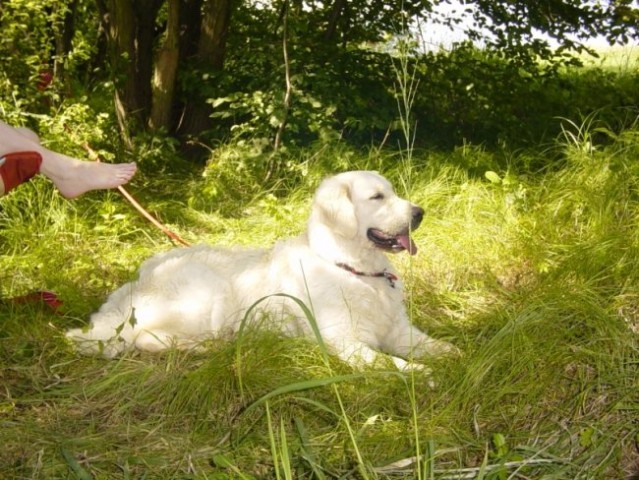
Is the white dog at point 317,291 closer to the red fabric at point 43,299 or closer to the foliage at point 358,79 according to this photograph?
the red fabric at point 43,299

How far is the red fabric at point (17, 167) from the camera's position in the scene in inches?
111

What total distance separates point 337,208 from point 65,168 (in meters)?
1.31

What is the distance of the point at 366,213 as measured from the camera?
3.26 metres

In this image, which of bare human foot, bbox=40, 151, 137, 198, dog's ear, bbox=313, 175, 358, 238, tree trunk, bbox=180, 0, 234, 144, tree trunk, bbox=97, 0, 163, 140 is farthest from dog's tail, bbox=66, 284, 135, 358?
tree trunk, bbox=180, 0, 234, 144

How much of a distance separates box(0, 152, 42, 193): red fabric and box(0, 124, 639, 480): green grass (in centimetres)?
85

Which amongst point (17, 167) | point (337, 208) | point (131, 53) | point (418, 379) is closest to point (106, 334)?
point (17, 167)

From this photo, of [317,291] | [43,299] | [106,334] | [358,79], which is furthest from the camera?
[358,79]

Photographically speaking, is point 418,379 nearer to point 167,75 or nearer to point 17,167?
point 17,167

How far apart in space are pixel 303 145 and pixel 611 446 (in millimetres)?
4779

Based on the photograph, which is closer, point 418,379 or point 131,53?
point 418,379

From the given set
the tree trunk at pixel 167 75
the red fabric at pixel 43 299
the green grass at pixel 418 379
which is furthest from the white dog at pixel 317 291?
the tree trunk at pixel 167 75

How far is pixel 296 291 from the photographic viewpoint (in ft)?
10.6

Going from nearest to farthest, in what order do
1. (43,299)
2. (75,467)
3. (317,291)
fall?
(75,467) → (317,291) → (43,299)

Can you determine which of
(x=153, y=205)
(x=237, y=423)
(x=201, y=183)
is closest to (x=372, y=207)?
(x=237, y=423)
